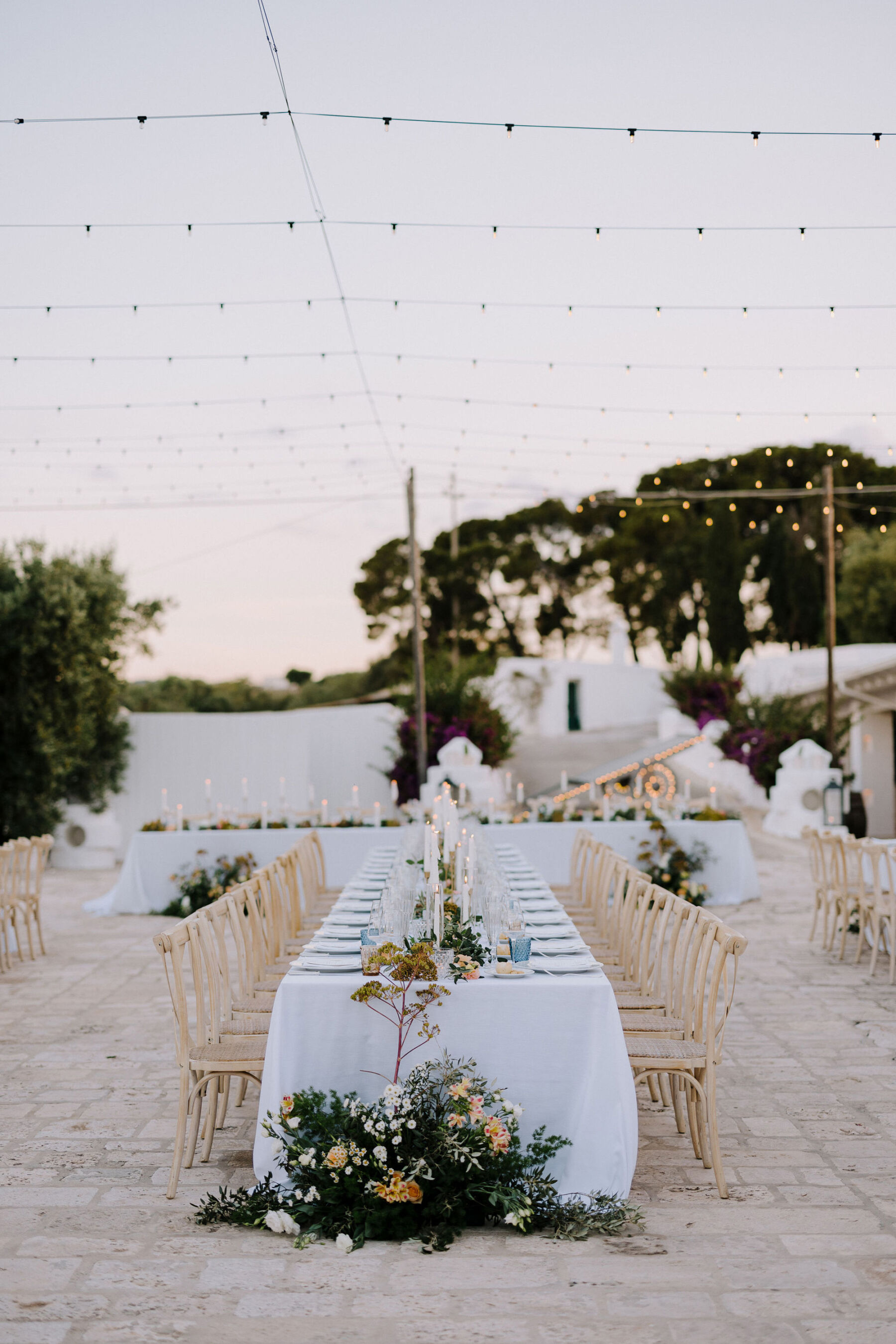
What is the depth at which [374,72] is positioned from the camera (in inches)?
282

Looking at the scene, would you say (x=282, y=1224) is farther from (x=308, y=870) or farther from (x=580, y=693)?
(x=580, y=693)

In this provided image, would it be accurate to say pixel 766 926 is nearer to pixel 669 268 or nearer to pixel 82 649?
pixel 669 268

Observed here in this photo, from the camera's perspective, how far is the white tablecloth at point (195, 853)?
9758 millimetres

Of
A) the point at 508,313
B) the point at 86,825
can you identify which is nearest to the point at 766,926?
the point at 508,313

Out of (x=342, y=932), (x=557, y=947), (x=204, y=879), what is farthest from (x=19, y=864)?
(x=557, y=947)

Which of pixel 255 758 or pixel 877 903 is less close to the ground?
pixel 255 758

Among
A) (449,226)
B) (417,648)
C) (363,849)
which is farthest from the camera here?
(417,648)

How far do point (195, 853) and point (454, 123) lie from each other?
20.2ft

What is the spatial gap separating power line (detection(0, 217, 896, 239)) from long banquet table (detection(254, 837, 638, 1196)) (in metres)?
5.21

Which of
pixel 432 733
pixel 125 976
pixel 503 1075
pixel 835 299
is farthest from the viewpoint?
pixel 432 733

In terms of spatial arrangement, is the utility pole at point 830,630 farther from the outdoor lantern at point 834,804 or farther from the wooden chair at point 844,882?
the wooden chair at point 844,882

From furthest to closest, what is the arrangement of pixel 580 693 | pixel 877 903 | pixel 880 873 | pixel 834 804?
pixel 580 693 < pixel 834 804 < pixel 880 873 < pixel 877 903

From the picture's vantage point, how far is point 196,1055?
4137 millimetres

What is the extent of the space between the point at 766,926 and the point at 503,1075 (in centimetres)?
575
